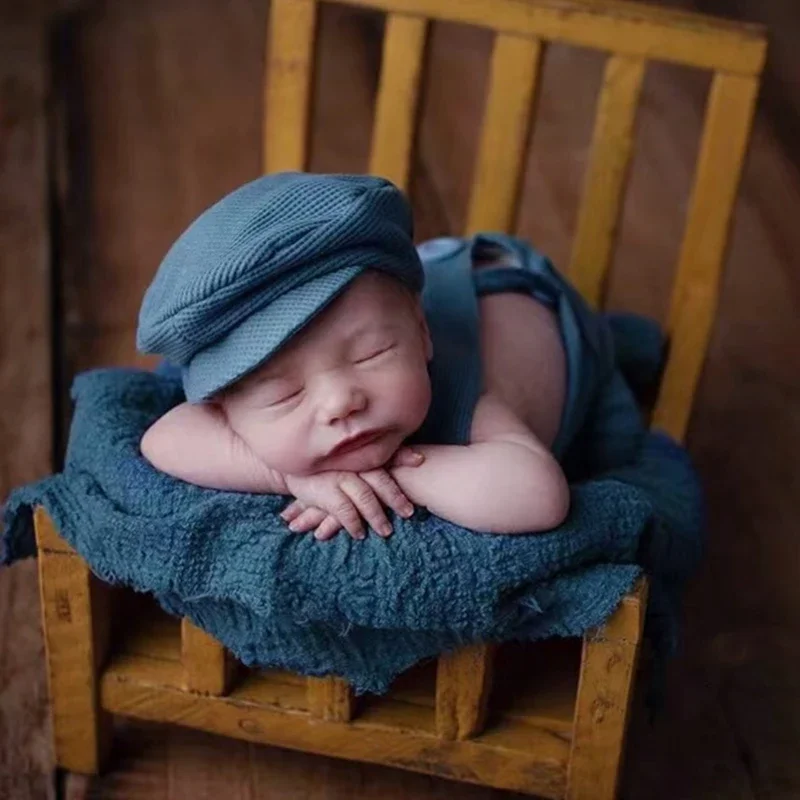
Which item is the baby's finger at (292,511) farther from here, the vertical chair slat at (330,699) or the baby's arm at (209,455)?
the vertical chair slat at (330,699)

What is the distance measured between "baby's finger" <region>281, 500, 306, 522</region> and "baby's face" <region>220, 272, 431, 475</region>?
0.07ft

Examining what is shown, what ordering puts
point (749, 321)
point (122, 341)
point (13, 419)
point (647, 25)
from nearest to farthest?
point (647, 25), point (13, 419), point (122, 341), point (749, 321)

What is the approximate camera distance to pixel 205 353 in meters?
0.89

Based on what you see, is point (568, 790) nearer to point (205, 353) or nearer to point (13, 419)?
point (205, 353)

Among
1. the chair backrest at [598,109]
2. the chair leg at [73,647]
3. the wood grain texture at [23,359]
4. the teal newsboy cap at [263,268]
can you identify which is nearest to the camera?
the teal newsboy cap at [263,268]

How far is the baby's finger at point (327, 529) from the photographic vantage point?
895mm

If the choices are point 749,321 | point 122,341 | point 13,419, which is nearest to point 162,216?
point 122,341

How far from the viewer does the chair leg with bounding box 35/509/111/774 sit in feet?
3.16

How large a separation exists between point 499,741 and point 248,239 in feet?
1.23

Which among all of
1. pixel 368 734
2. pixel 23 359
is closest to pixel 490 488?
pixel 368 734

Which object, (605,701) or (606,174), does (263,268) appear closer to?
(605,701)

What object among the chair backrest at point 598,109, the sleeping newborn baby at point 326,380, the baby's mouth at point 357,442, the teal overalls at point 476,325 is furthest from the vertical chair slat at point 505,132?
the baby's mouth at point 357,442

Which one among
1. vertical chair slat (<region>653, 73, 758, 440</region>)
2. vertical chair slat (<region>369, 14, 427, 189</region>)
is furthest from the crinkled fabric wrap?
vertical chair slat (<region>369, 14, 427, 189</region>)

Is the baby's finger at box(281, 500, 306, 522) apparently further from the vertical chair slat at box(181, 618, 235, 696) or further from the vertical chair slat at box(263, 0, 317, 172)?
the vertical chair slat at box(263, 0, 317, 172)
